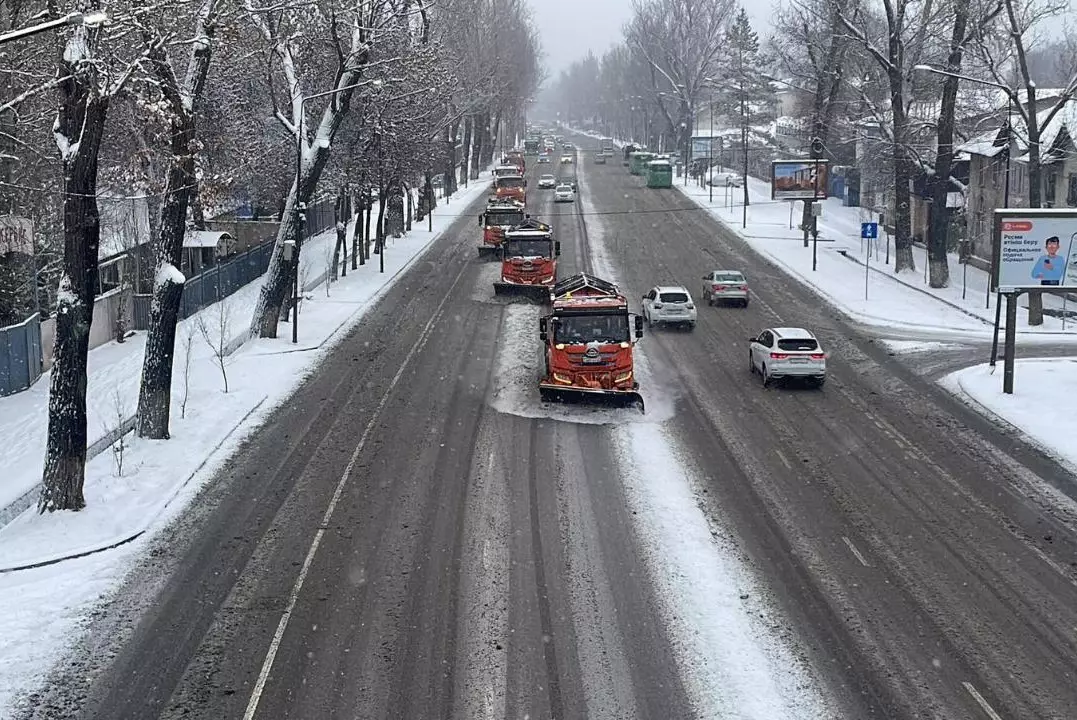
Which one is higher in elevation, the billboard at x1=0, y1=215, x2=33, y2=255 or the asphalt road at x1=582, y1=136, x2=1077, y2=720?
the billboard at x1=0, y1=215, x2=33, y2=255

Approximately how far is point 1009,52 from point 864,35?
7638 mm

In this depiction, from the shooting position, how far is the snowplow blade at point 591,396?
2595 centimetres

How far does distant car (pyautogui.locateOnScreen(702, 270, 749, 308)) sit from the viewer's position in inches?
1596

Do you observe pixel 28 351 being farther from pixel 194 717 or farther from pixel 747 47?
pixel 747 47

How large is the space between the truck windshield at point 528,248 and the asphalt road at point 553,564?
1329cm

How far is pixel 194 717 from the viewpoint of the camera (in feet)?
40.3

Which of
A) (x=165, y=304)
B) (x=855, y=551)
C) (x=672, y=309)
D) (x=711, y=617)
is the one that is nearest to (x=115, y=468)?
(x=165, y=304)

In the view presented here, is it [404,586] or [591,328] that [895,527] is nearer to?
[404,586]

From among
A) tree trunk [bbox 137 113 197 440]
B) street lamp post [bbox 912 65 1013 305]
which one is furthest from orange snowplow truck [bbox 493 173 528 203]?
tree trunk [bbox 137 113 197 440]

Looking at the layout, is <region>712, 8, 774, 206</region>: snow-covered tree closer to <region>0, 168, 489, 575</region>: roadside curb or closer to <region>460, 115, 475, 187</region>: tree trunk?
<region>460, 115, 475, 187</region>: tree trunk

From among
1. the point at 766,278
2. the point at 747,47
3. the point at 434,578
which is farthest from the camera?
the point at 747,47

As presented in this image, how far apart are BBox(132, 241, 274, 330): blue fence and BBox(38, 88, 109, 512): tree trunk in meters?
16.5

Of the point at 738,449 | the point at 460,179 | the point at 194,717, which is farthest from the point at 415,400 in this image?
the point at 460,179

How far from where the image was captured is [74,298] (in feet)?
59.2
